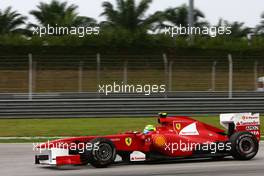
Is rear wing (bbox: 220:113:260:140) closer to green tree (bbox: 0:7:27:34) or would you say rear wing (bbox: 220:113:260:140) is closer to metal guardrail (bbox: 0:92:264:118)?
metal guardrail (bbox: 0:92:264:118)

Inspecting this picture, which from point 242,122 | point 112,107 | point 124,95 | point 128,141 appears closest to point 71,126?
point 112,107

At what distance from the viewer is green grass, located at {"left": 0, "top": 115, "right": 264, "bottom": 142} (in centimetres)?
1689

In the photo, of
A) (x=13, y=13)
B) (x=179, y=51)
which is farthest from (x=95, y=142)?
(x=13, y=13)

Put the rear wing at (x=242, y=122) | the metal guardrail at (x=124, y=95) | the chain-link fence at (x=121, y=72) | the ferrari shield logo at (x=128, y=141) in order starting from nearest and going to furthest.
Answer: the ferrari shield logo at (x=128, y=141) < the rear wing at (x=242, y=122) < the chain-link fence at (x=121, y=72) < the metal guardrail at (x=124, y=95)

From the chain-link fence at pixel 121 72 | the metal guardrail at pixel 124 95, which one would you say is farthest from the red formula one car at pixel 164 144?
the metal guardrail at pixel 124 95

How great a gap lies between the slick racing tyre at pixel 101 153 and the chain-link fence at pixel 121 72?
9.67 m

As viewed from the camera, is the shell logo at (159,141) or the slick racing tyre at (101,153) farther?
the shell logo at (159,141)

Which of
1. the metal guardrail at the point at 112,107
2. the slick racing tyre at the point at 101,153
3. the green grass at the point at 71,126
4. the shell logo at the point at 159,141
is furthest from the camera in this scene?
the metal guardrail at the point at 112,107

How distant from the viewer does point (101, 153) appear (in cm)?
1009

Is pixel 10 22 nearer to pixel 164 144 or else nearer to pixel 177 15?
pixel 177 15

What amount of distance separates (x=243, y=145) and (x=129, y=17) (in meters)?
22.2

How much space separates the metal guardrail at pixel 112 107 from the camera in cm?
1945

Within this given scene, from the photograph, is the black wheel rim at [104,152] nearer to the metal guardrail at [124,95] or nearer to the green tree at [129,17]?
the metal guardrail at [124,95]

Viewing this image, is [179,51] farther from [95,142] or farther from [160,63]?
[95,142]
